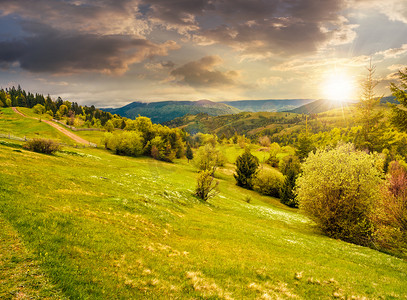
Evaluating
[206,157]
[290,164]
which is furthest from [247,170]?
[290,164]

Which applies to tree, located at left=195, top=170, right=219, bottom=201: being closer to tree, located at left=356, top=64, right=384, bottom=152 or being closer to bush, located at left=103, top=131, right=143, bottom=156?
tree, located at left=356, top=64, right=384, bottom=152

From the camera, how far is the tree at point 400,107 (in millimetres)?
21953

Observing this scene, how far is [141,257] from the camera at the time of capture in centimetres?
1160

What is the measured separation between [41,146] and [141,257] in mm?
41324

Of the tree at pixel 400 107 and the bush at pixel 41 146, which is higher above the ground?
the tree at pixel 400 107

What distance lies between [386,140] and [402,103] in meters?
33.0

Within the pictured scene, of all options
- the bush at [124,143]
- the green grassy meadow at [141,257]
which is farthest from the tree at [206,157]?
the green grassy meadow at [141,257]

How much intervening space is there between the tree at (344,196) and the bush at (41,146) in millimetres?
51210

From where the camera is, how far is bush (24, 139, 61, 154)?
38.3 meters

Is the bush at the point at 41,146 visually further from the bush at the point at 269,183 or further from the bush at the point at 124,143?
the bush at the point at 269,183

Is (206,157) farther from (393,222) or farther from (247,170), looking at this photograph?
(393,222)

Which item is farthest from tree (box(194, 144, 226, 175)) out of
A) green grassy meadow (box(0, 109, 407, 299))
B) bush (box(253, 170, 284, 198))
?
green grassy meadow (box(0, 109, 407, 299))

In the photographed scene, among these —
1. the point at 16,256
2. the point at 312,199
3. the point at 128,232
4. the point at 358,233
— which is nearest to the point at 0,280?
the point at 16,256

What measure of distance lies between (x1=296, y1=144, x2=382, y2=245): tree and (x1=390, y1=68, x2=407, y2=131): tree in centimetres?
845
